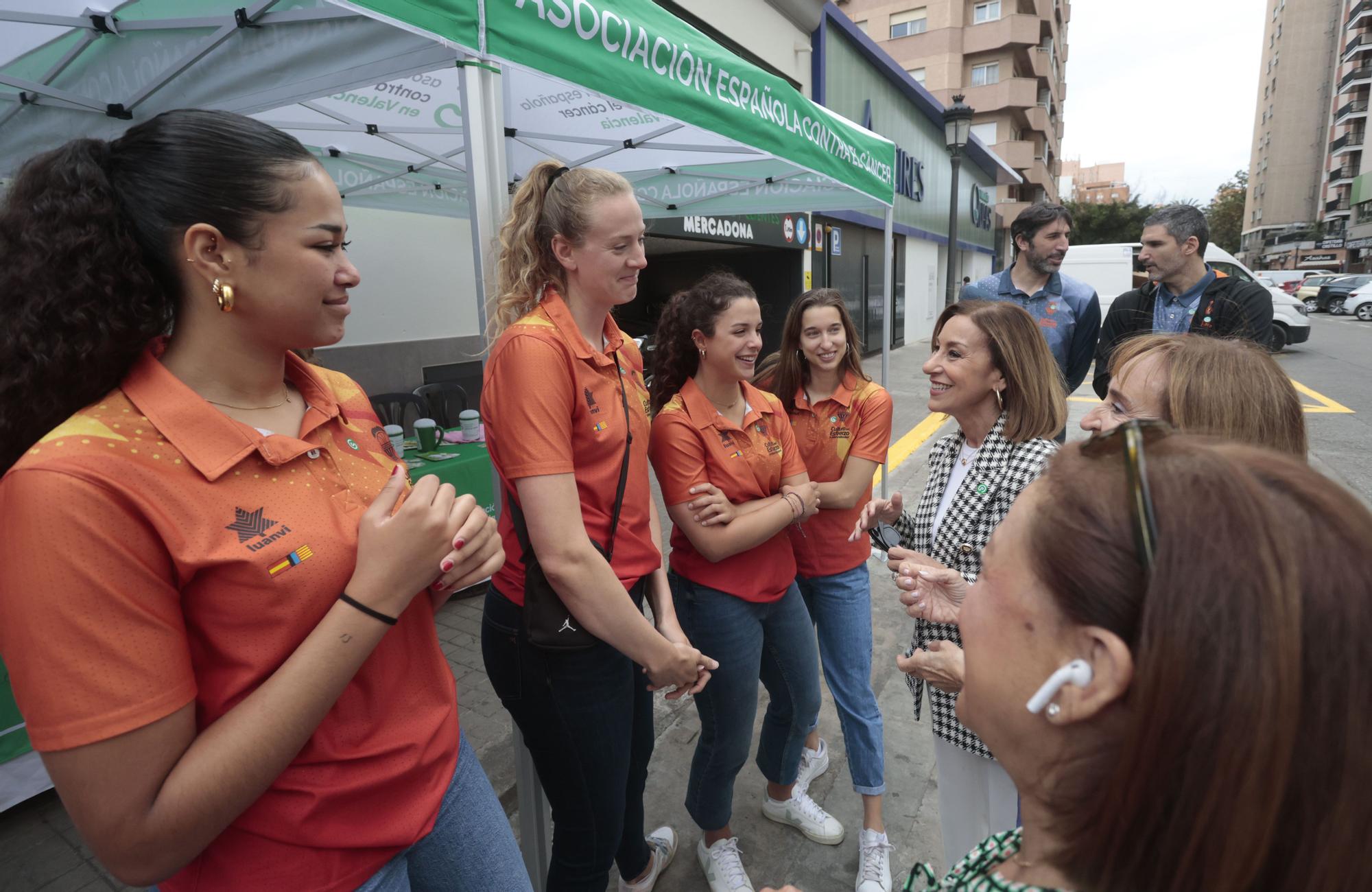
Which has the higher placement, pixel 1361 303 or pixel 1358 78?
pixel 1358 78

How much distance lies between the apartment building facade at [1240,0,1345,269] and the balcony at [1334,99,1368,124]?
4.3 inches

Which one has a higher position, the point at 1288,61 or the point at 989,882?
the point at 1288,61

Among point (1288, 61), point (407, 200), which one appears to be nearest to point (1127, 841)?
point (407, 200)

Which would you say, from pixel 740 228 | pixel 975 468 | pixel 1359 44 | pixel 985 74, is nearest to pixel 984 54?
pixel 985 74

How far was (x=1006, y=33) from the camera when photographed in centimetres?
3142

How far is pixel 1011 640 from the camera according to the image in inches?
31.0

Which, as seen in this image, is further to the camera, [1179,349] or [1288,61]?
[1288,61]

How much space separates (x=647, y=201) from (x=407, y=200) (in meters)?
1.92

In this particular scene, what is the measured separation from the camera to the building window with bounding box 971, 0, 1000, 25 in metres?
33.1

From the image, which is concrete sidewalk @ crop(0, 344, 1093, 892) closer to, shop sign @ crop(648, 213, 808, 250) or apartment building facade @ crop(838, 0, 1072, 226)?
shop sign @ crop(648, 213, 808, 250)

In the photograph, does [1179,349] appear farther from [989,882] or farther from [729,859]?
[729,859]

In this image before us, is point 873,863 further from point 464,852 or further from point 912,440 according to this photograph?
point 912,440

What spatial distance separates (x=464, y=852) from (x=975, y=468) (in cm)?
159

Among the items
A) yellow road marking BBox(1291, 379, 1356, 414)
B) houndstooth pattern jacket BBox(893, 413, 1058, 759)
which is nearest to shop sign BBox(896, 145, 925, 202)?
yellow road marking BBox(1291, 379, 1356, 414)
